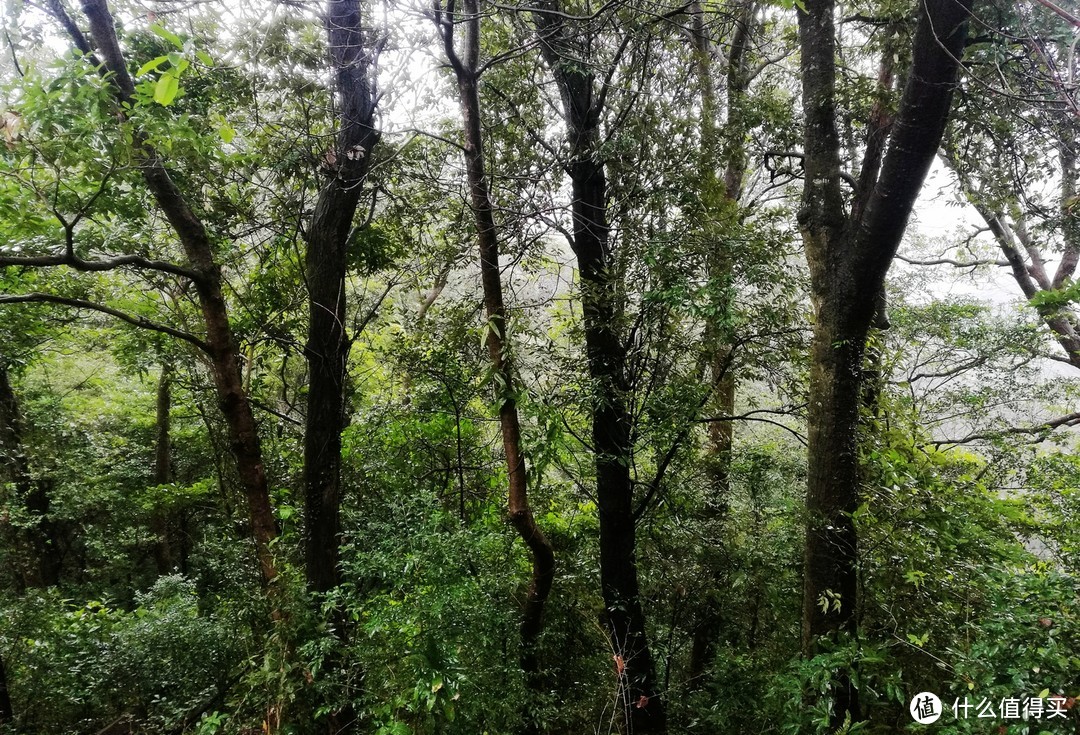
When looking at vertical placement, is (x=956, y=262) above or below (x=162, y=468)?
above

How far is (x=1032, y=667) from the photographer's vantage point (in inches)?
88.5

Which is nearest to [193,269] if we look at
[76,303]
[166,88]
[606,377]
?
[76,303]

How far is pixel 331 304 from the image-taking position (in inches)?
176

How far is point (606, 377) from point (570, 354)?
2.55ft

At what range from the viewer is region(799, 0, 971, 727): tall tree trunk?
141 inches

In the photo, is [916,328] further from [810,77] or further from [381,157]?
[381,157]

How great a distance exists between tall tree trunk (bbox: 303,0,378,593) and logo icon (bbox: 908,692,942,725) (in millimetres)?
4053

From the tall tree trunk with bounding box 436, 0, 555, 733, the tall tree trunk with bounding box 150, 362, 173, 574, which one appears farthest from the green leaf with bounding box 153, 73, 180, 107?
the tall tree trunk with bounding box 150, 362, 173, 574

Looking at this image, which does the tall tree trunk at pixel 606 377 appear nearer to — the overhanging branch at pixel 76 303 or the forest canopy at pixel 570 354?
the forest canopy at pixel 570 354

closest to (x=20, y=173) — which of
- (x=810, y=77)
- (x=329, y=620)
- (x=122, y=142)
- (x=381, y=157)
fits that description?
(x=122, y=142)

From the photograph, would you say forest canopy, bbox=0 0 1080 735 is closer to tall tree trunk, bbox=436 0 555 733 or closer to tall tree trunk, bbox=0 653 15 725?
tall tree trunk, bbox=436 0 555 733

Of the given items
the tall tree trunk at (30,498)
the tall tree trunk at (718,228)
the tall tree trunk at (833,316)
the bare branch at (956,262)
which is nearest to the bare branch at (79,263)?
the tall tree trunk at (718,228)

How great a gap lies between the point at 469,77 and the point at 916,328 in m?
6.62

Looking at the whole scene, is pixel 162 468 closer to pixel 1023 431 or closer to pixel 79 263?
pixel 79 263
